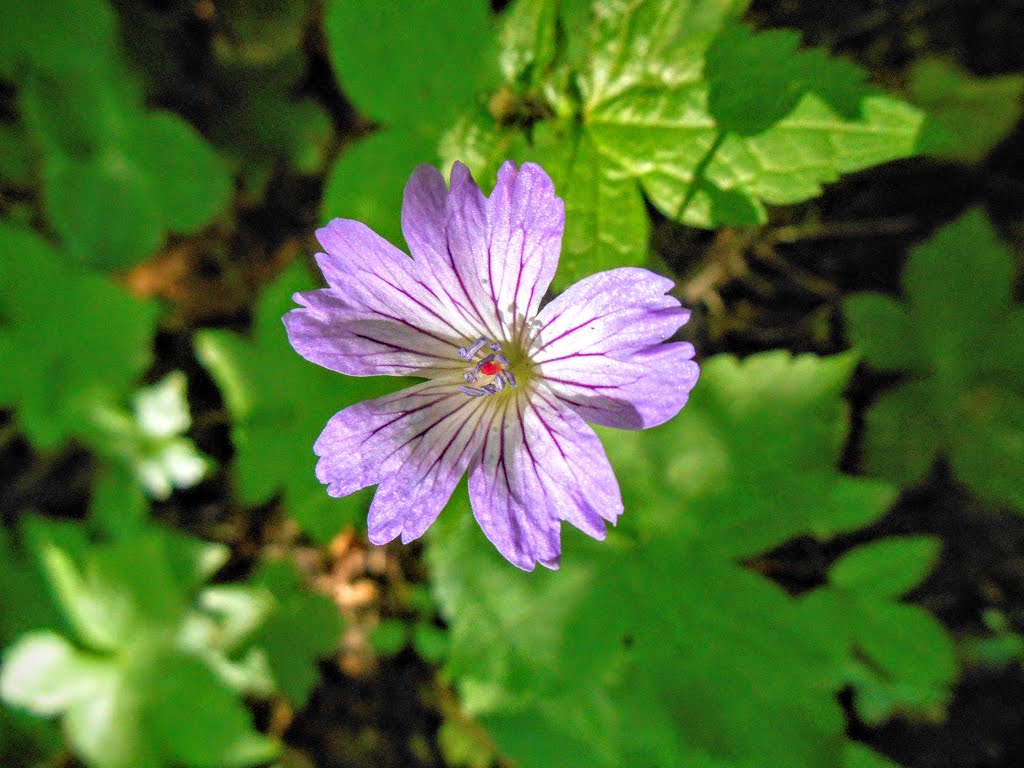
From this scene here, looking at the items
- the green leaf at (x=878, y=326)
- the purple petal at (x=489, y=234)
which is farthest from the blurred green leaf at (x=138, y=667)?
the green leaf at (x=878, y=326)

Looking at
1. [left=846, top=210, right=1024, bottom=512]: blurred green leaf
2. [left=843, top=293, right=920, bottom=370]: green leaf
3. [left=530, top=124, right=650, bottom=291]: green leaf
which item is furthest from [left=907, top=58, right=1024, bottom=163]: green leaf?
[left=530, top=124, right=650, bottom=291]: green leaf

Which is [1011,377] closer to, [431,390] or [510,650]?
[510,650]

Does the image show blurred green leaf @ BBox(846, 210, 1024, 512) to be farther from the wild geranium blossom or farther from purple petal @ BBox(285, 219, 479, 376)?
purple petal @ BBox(285, 219, 479, 376)

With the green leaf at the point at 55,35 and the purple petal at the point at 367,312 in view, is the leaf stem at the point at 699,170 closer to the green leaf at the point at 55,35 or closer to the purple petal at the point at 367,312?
the purple petal at the point at 367,312

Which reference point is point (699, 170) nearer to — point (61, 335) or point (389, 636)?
point (389, 636)

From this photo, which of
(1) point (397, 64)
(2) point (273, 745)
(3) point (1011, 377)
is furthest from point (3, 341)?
(3) point (1011, 377)

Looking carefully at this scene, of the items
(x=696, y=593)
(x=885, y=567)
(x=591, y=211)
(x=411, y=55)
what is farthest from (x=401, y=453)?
(x=885, y=567)
